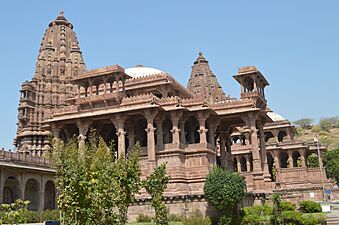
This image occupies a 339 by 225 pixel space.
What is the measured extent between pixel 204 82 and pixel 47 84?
82.6 feet

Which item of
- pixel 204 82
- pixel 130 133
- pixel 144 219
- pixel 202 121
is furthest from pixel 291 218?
pixel 204 82

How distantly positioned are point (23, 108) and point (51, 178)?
20.8 meters

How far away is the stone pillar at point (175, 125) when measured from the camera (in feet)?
A: 118

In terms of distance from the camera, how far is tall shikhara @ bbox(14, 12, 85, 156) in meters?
58.5

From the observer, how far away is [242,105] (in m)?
38.9

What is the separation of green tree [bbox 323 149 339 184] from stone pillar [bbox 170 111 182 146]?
150ft

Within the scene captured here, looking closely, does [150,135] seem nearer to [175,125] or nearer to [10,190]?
[175,125]

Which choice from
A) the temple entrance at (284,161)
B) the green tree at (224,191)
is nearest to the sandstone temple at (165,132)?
the green tree at (224,191)

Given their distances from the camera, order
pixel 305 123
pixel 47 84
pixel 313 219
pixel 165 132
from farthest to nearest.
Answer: pixel 305 123
pixel 47 84
pixel 165 132
pixel 313 219

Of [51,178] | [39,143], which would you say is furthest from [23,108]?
[51,178]

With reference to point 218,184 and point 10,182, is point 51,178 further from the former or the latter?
point 218,184

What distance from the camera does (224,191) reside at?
2959 cm

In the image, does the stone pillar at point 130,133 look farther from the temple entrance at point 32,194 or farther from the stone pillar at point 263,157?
the stone pillar at point 263,157

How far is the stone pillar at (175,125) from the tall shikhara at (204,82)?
2724 cm
